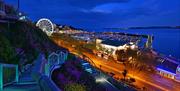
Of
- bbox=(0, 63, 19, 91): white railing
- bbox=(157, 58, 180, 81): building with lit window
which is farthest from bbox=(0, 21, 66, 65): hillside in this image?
bbox=(157, 58, 180, 81): building with lit window

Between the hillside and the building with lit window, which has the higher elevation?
the hillside

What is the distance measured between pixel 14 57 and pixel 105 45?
101 m

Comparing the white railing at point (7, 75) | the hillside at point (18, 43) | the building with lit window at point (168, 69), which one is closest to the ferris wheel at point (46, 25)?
the building with lit window at point (168, 69)

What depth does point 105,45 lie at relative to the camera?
12050 cm

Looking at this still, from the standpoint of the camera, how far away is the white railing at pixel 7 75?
41.1 feet

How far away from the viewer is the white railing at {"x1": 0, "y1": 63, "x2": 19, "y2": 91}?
12.5 m

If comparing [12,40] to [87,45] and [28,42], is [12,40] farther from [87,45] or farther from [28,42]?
[87,45]

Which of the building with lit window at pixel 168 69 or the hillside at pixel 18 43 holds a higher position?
the hillside at pixel 18 43

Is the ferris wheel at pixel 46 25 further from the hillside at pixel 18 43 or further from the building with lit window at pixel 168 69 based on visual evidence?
the hillside at pixel 18 43

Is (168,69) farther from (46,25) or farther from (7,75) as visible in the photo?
(7,75)

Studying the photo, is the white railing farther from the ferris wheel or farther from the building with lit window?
the ferris wheel

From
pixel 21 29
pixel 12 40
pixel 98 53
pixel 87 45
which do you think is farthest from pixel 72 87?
pixel 87 45

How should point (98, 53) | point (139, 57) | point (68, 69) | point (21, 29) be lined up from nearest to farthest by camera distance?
point (68, 69), point (21, 29), point (139, 57), point (98, 53)

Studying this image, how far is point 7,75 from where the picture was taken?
13.3m
